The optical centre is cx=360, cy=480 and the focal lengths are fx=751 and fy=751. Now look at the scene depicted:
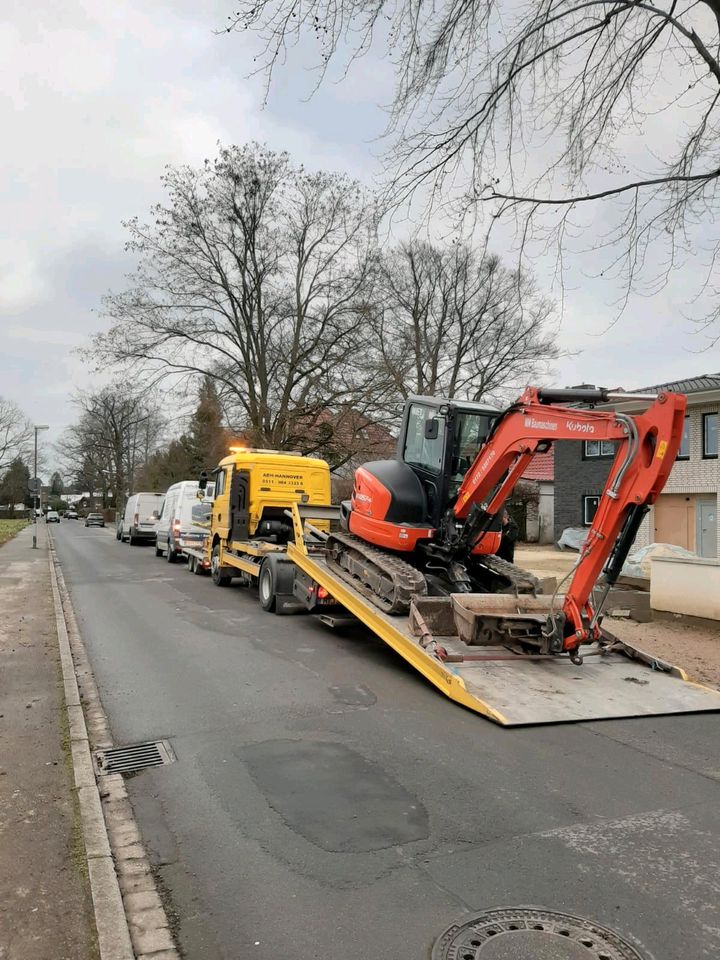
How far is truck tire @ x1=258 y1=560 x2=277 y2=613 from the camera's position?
12727mm

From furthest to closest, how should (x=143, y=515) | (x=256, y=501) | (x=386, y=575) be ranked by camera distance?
(x=143, y=515) → (x=256, y=501) → (x=386, y=575)

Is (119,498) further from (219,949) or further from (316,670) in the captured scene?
(219,949)

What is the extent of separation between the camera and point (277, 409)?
28.6 m

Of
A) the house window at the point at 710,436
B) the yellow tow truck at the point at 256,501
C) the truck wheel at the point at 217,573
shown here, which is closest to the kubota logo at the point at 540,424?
the yellow tow truck at the point at 256,501

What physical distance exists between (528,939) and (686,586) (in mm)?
10566

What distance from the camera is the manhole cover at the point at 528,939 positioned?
3.08 metres

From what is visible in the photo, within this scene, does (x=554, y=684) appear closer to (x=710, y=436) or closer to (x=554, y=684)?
(x=554, y=684)

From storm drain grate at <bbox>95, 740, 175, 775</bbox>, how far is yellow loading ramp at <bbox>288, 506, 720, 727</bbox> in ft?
8.65

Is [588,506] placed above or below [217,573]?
above

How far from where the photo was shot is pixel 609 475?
724 centimetres

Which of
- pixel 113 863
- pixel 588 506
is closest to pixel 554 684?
pixel 113 863

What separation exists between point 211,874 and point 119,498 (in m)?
73.2

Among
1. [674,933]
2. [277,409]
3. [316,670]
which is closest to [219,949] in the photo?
[674,933]

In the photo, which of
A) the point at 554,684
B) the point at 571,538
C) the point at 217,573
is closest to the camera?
the point at 554,684
